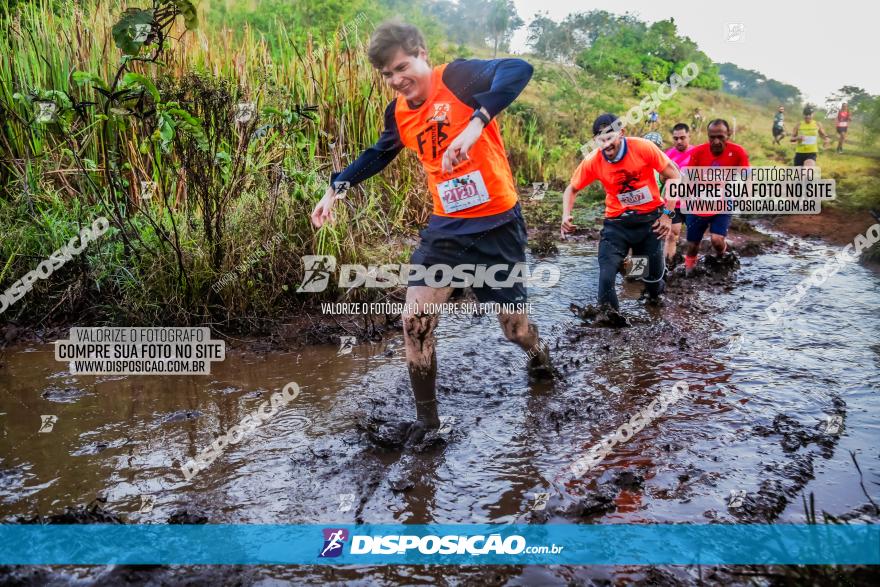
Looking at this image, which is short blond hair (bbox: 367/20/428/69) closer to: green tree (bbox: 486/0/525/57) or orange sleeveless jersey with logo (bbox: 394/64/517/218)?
orange sleeveless jersey with logo (bbox: 394/64/517/218)

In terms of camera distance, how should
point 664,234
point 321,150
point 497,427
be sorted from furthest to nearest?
point 321,150, point 664,234, point 497,427

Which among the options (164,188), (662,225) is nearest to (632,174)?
(662,225)

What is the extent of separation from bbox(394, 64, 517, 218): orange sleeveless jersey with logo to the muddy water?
1339 millimetres

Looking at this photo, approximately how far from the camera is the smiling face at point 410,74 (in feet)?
10.7

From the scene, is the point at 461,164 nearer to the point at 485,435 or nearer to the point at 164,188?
the point at 485,435

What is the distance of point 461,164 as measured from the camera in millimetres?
3326

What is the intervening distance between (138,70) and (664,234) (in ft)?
17.1

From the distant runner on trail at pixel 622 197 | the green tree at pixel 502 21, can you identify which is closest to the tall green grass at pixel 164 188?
the distant runner on trail at pixel 622 197

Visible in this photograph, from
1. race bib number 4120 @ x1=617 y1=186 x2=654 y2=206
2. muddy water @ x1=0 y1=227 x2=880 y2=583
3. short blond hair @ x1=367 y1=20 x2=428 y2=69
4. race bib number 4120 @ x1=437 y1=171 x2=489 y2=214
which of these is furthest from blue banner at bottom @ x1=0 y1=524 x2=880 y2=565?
race bib number 4120 @ x1=617 y1=186 x2=654 y2=206

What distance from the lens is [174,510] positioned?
120 inches

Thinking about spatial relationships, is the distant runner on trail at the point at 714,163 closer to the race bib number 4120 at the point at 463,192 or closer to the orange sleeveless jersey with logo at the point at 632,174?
the orange sleeveless jersey with logo at the point at 632,174

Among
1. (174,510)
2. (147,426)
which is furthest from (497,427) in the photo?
(147,426)

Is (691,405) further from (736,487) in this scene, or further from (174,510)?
(174,510)

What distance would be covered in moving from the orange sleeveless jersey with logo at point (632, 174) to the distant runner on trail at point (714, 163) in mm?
1954
